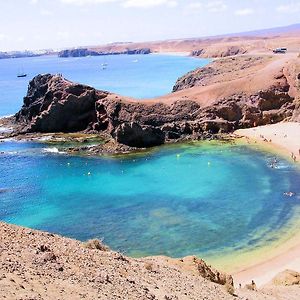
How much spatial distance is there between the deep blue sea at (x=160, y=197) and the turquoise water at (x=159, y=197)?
0.09 meters

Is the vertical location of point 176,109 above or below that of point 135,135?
above

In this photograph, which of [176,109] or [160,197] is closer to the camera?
[160,197]

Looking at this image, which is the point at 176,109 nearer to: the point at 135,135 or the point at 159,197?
the point at 135,135

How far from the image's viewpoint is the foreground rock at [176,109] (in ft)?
252

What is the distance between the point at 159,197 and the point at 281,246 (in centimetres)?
1520

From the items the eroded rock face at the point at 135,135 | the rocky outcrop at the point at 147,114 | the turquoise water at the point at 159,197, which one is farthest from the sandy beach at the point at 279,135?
the eroded rock face at the point at 135,135

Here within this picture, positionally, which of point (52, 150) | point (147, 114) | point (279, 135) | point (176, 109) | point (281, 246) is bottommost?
point (281, 246)

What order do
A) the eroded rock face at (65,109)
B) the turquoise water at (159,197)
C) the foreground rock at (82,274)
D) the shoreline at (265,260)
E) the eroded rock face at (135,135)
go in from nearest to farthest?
1. the foreground rock at (82,274)
2. the shoreline at (265,260)
3. the turquoise water at (159,197)
4. the eroded rock face at (135,135)
5. the eroded rock face at (65,109)

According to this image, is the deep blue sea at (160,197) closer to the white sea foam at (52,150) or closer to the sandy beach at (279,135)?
the white sea foam at (52,150)

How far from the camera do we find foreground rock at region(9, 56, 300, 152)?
76938mm

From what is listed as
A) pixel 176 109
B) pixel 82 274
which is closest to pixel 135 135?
pixel 176 109

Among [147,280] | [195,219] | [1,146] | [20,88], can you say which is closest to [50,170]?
[1,146]

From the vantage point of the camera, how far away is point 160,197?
4969 cm

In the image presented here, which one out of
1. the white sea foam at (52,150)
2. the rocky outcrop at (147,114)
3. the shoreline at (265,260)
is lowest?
the shoreline at (265,260)
